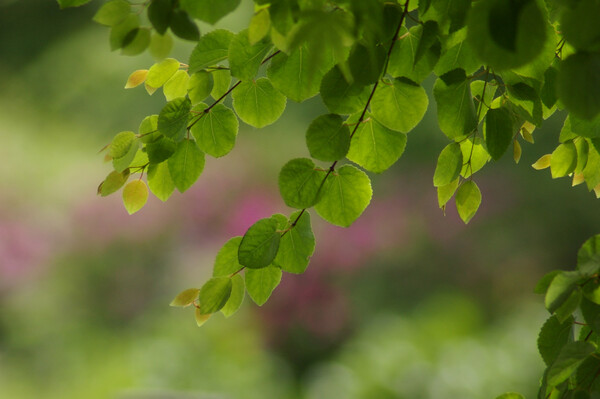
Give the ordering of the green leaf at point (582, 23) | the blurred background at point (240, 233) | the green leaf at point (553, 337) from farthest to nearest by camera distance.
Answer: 1. the blurred background at point (240, 233)
2. the green leaf at point (553, 337)
3. the green leaf at point (582, 23)

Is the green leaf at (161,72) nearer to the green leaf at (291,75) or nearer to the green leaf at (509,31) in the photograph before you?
the green leaf at (291,75)

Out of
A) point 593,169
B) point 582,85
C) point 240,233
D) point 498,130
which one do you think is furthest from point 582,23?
point 240,233

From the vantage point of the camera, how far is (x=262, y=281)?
0.33 m

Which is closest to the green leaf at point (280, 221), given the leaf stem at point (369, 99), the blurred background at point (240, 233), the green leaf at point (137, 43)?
the leaf stem at point (369, 99)

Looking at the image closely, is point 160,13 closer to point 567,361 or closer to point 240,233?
point 567,361

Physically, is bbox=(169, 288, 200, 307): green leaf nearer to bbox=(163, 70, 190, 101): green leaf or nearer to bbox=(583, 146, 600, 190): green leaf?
bbox=(163, 70, 190, 101): green leaf

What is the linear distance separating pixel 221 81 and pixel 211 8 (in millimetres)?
115

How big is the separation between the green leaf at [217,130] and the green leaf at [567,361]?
179 millimetres

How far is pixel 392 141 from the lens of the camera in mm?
323

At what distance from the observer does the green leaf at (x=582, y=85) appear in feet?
0.68

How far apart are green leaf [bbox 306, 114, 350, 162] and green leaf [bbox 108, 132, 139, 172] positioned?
0.28 feet

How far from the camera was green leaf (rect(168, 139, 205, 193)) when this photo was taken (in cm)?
34

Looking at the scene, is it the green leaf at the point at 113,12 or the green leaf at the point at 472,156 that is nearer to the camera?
the green leaf at the point at 113,12

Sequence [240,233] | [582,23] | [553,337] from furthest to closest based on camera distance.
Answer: [240,233]
[553,337]
[582,23]
